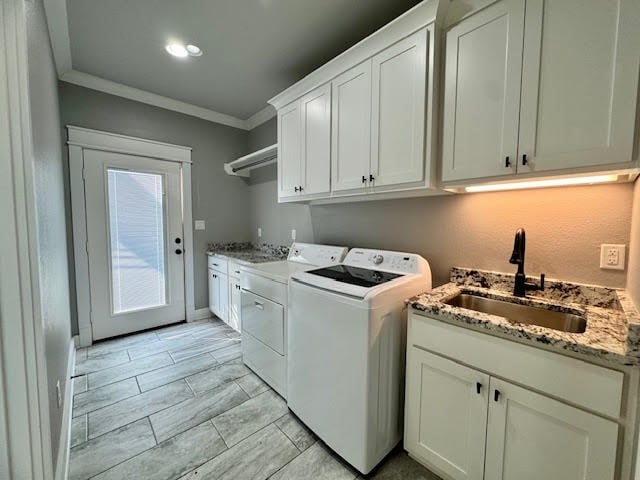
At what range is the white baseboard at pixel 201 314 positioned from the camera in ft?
11.1

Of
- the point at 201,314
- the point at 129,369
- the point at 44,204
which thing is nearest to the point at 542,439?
the point at 44,204

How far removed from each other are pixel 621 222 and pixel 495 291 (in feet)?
2.04

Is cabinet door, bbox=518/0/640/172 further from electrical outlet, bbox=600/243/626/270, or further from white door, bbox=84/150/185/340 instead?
white door, bbox=84/150/185/340

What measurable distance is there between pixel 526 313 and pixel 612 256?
1.46 feet

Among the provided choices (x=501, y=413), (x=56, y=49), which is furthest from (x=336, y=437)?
(x=56, y=49)

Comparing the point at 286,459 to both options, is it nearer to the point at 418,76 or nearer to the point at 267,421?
the point at 267,421

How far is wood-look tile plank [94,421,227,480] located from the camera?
137cm

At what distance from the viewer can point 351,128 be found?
182cm

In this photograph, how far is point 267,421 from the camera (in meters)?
1.74

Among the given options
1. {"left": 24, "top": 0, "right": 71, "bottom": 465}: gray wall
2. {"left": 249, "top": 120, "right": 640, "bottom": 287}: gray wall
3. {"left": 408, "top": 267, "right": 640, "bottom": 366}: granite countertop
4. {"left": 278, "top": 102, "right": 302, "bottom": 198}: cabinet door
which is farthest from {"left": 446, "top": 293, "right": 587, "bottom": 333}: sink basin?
{"left": 24, "top": 0, "right": 71, "bottom": 465}: gray wall

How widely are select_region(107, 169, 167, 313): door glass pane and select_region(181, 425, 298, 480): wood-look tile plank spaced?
220cm

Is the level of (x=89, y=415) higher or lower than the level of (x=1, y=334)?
lower

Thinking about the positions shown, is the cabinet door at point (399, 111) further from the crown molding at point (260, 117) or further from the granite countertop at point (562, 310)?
the crown molding at point (260, 117)

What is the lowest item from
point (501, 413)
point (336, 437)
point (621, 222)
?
point (336, 437)
